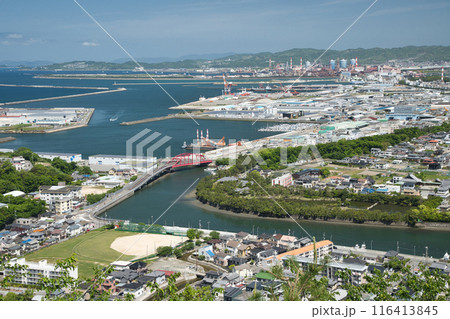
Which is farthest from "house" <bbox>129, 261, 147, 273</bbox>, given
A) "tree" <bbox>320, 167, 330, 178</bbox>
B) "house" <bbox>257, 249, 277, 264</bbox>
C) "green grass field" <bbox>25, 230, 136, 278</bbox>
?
"tree" <bbox>320, 167, 330, 178</bbox>

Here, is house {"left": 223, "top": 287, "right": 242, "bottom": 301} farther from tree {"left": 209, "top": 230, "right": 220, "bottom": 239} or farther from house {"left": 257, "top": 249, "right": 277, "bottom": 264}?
tree {"left": 209, "top": 230, "right": 220, "bottom": 239}

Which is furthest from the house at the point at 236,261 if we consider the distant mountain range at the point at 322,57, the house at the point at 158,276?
the distant mountain range at the point at 322,57

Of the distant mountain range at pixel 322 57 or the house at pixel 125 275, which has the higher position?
the distant mountain range at pixel 322 57

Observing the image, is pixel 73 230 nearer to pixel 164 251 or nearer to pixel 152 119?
pixel 164 251

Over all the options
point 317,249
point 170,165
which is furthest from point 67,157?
point 317,249

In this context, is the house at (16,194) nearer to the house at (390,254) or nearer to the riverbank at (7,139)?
the house at (390,254)

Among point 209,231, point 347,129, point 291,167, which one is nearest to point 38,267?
point 209,231

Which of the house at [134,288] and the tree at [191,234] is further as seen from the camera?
the tree at [191,234]

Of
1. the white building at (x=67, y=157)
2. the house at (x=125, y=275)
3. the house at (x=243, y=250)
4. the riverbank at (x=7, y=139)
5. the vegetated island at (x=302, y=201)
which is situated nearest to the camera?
the house at (x=125, y=275)
